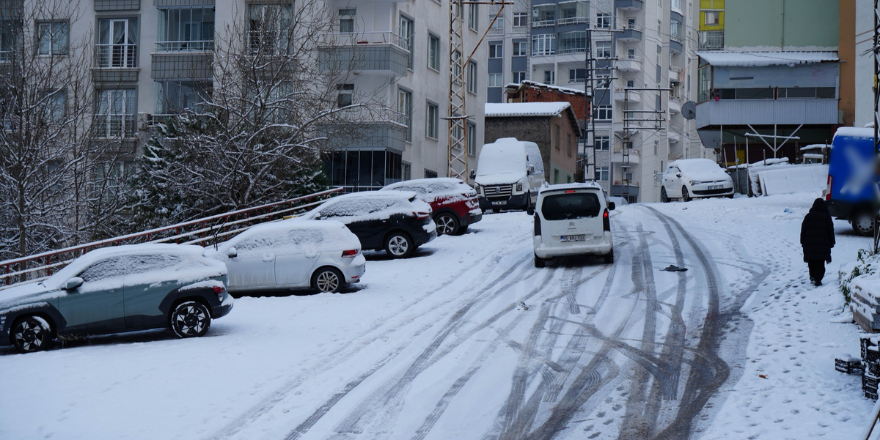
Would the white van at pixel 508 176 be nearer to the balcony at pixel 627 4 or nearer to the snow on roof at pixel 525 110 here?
the snow on roof at pixel 525 110

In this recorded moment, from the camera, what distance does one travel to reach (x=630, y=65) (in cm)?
8856

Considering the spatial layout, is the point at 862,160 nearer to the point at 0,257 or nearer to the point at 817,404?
the point at 817,404

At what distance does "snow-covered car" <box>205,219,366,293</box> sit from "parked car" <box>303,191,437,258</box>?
448 centimetres

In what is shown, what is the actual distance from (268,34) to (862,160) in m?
17.6

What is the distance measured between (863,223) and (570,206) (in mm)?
7343

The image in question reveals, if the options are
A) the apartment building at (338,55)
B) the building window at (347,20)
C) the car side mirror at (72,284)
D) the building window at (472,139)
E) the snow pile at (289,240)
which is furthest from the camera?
the building window at (472,139)

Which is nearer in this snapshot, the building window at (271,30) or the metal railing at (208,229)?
the metal railing at (208,229)

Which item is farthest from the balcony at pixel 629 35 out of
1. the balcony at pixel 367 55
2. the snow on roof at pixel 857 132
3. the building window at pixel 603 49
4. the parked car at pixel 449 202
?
the snow on roof at pixel 857 132

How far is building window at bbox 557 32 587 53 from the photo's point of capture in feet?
291

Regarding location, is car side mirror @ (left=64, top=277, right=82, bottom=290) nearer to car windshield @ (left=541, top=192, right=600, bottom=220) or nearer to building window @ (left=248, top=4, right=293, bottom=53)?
car windshield @ (left=541, top=192, right=600, bottom=220)

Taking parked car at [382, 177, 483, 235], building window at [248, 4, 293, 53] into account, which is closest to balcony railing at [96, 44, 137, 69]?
building window at [248, 4, 293, 53]

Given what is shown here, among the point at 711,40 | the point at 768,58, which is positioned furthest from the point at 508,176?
the point at 711,40

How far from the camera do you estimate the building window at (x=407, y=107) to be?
3967 cm

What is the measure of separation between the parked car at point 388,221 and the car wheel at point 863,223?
10086mm
